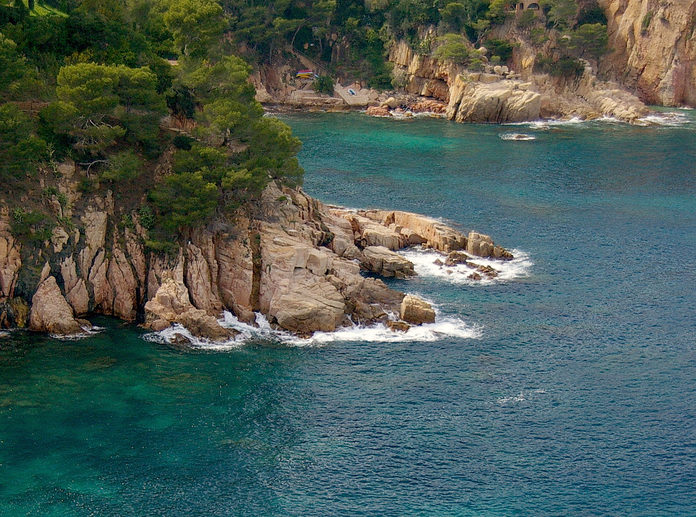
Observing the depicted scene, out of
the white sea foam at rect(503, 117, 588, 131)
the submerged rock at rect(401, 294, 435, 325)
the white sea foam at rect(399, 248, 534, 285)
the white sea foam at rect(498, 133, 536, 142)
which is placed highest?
the white sea foam at rect(503, 117, 588, 131)

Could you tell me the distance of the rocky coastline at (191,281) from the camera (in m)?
79.1

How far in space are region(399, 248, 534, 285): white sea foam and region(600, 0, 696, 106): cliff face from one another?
367 feet

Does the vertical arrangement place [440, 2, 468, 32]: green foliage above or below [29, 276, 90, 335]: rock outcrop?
above

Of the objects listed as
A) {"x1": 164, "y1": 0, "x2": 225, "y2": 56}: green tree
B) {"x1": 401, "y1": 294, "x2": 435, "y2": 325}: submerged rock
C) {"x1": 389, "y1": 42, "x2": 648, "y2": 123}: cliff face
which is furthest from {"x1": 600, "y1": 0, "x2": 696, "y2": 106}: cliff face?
{"x1": 401, "y1": 294, "x2": 435, "y2": 325}: submerged rock

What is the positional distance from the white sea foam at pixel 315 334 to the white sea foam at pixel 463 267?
40.3ft

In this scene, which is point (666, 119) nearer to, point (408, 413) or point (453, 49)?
point (453, 49)

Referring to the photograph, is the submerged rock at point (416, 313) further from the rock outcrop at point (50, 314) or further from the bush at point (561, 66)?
the bush at point (561, 66)

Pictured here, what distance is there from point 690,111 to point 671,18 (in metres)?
20.2

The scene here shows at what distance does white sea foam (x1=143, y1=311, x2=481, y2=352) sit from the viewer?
258 ft

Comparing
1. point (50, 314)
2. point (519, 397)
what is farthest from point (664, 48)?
point (50, 314)

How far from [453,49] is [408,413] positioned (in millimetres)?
130912

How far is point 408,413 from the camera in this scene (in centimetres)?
6781

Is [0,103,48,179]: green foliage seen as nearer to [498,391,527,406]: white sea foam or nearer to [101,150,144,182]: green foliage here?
[101,150,144,182]: green foliage

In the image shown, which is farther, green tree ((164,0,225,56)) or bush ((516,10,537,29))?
bush ((516,10,537,29))
